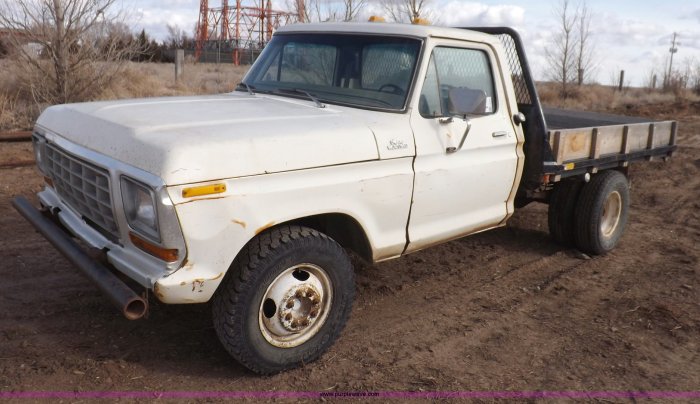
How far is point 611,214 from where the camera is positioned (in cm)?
631

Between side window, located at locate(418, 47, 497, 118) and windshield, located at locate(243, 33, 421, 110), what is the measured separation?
7.3 inches

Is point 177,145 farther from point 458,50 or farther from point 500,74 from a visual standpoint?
point 500,74

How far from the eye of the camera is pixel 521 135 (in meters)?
4.89

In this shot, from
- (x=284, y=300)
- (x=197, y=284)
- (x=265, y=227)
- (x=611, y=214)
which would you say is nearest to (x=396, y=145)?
(x=265, y=227)

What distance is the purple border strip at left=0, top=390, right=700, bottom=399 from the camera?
3301 mm

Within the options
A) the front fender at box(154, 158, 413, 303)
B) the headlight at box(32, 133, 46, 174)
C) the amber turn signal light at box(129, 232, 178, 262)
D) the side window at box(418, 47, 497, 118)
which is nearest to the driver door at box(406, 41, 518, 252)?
the side window at box(418, 47, 497, 118)

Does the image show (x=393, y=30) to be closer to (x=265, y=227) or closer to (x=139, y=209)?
(x=265, y=227)

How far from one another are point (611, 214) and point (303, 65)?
3.59m

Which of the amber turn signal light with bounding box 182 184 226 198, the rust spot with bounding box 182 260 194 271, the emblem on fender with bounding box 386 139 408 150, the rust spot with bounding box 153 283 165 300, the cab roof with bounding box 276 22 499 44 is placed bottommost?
the rust spot with bounding box 153 283 165 300

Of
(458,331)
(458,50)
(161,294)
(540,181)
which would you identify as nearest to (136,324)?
(161,294)

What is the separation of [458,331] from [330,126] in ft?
5.66

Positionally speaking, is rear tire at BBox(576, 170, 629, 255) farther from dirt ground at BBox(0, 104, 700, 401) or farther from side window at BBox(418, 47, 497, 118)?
side window at BBox(418, 47, 497, 118)

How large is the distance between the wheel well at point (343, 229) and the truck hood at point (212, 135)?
406mm

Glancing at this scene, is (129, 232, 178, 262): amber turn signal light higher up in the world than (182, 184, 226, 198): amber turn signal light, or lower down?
lower down
